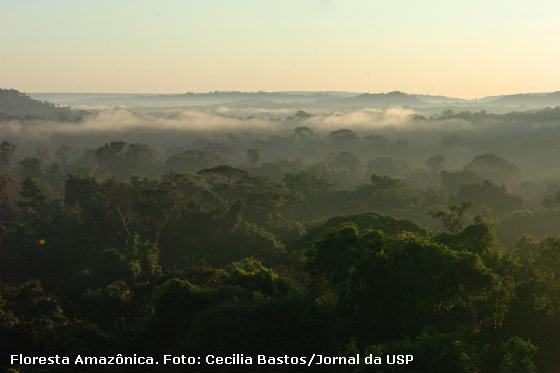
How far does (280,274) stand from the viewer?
32.9 meters

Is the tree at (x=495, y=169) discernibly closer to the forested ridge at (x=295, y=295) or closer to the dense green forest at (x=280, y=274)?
the dense green forest at (x=280, y=274)

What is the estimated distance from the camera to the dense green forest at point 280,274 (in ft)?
57.8

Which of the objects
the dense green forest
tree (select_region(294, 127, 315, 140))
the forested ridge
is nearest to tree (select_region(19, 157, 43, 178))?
the dense green forest

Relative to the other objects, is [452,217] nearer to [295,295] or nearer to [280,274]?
[280,274]

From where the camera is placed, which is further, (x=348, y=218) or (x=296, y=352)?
(x=348, y=218)

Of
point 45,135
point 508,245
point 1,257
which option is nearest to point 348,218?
point 508,245

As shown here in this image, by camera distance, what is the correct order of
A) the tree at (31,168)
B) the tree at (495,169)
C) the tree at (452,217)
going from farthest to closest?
the tree at (495,169) → the tree at (31,168) → the tree at (452,217)

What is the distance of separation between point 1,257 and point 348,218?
95.6 feet

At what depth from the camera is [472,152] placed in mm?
135875

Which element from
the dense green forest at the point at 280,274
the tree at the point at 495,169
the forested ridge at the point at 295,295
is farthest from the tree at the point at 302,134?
the forested ridge at the point at 295,295

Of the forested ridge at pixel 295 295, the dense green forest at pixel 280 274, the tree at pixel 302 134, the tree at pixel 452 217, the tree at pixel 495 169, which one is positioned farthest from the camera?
the tree at pixel 302 134

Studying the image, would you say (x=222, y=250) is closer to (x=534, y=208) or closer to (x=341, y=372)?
(x=341, y=372)

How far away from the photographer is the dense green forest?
17625mm

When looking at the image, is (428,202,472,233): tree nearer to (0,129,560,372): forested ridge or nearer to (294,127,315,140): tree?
(0,129,560,372): forested ridge
